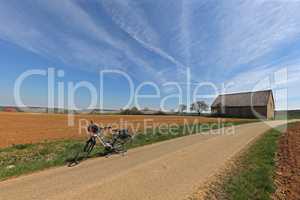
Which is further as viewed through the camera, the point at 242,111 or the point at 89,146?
the point at 242,111

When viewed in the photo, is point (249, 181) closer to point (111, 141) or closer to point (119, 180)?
point (119, 180)

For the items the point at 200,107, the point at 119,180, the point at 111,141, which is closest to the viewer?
the point at 119,180

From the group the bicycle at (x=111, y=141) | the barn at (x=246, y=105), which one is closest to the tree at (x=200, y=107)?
the barn at (x=246, y=105)

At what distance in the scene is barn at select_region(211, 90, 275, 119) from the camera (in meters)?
63.3

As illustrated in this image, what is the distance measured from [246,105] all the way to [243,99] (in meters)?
3.15

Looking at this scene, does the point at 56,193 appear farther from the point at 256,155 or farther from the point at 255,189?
the point at 256,155

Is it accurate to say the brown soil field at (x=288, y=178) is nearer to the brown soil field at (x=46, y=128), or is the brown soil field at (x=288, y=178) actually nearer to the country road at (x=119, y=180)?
the country road at (x=119, y=180)

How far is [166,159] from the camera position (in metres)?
7.88

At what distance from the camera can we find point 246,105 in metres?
68.1

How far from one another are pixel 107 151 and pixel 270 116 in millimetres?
67051

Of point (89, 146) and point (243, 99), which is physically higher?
point (243, 99)

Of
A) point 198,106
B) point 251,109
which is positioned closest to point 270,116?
point 251,109

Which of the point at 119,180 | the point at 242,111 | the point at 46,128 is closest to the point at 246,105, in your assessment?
the point at 242,111

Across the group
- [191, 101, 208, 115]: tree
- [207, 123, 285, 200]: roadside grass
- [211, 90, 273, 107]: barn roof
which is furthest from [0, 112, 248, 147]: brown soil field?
[191, 101, 208, 115]: tree
